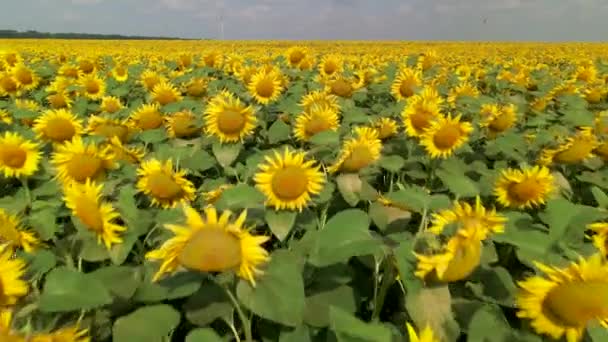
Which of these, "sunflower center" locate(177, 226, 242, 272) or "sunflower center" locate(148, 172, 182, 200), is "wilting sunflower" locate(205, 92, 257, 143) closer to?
"sunflower center" locate(148, 172, 182, 200)

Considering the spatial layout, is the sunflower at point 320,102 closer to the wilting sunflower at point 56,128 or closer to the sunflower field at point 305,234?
the sunflower field at point 305,234

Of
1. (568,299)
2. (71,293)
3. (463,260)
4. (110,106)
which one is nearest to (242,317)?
(71,293)

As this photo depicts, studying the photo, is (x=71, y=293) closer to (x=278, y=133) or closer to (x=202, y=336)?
(x=202, y=336)

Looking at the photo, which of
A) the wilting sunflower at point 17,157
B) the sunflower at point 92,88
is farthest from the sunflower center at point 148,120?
the sunflower at point 92,88

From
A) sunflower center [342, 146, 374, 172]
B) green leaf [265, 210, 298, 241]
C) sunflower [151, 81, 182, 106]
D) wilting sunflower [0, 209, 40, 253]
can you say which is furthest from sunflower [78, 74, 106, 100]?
green leaf [265, 210, 298, 241]

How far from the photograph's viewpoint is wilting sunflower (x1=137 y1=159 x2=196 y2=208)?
2494 mm

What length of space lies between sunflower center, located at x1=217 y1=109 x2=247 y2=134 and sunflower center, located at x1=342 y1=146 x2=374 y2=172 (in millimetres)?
1047

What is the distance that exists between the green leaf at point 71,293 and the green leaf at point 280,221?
31.2 inches

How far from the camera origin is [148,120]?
383 centimetres

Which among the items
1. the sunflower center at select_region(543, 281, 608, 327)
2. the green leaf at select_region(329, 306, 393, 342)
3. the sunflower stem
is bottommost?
the sunflower stem

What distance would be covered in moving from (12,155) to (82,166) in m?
0.65

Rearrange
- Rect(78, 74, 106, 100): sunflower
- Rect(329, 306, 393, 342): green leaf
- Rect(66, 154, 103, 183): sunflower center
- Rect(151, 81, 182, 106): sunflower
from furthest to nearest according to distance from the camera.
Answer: Rect(78, 74, 106, 100): sunflower, Rect(151, 81, 182, 106): sunflower, Rect(66, 154, 103, 183): sunflower center, Rect(329, 306, 393, 342): green leaf

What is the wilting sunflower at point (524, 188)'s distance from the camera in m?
2.56

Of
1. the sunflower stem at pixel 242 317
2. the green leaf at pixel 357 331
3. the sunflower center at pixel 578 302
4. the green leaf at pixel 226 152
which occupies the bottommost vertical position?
the sunflower stem at pixel 242 317
